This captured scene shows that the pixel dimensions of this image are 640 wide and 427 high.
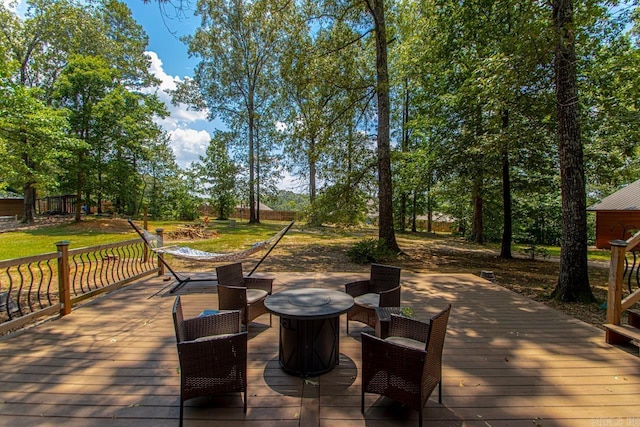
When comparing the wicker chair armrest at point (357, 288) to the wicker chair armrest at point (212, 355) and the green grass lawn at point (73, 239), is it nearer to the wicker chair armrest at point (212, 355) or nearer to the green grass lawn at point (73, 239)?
the wicker chair armrest at point (212, 355)

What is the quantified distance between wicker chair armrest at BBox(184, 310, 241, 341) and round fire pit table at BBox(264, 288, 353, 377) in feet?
1.03

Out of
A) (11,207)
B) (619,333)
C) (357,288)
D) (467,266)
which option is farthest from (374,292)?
(11,207)

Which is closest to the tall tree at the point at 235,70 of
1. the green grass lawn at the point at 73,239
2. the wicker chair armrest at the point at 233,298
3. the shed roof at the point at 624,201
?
the green grass lawn at the point at 73,239

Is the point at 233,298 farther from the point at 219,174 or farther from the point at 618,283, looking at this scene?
the point at 219,174

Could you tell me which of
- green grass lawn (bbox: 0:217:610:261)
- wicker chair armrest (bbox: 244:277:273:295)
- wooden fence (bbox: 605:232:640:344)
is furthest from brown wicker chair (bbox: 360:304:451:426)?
green grass lawn (bbox: 0:217:610:261)

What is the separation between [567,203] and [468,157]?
4238 millimetres

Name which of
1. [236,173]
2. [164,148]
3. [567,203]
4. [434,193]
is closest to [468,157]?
[567,203]

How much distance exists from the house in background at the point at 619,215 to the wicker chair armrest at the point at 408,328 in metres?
14.7

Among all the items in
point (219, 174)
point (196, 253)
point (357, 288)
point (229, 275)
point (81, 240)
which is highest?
point (219, 174)

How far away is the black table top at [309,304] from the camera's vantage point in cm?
225

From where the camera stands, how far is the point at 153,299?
427 cm

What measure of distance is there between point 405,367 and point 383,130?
719 cm

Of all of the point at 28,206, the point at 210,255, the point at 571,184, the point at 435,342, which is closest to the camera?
the point at 435,342

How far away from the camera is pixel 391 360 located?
1855mm
